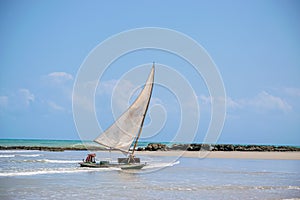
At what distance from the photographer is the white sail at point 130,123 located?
31000 millimetres

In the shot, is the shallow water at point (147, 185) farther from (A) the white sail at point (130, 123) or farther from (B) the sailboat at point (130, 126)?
(A) the white sail at point (130, 123)

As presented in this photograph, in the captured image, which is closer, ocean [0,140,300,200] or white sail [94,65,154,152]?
ocean [0,140,300,200]

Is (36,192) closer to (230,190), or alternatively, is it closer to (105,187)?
(105,187)

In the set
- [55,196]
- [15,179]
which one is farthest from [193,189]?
[15,179]

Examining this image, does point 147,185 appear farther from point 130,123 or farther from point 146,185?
point 130,123

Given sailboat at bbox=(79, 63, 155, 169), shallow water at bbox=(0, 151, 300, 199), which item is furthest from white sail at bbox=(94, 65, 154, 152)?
shallow water at bbox=(0, 151, 300, 199)

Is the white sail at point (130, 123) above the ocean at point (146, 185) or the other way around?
above

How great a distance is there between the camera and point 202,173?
29594 millimetres

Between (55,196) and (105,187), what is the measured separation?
376 centimetres

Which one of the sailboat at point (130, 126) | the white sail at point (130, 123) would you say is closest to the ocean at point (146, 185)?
the sailboat at point (130, 126)

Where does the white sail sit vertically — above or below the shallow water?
above

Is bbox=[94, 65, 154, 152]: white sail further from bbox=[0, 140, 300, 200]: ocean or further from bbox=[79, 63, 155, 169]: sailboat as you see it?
bbox=[0, 140, 300, 200]: ocean

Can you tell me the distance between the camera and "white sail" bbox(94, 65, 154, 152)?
3100 cm

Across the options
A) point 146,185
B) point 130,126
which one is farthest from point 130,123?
point 146,185
